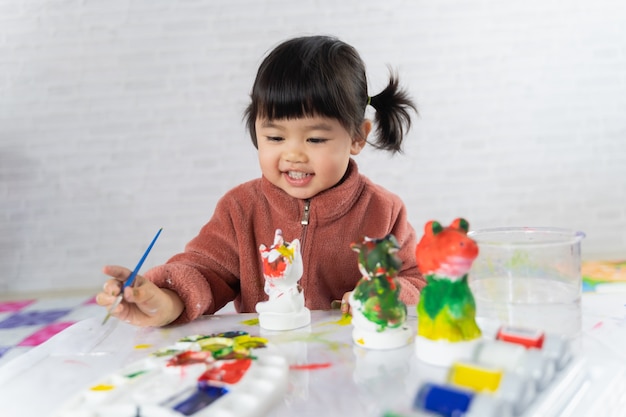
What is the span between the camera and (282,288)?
2.49 feet

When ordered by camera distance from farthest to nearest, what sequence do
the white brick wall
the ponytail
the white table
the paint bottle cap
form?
1. the white brick wall
2. the ponytail
3. the white table
4. the paint bottle cap

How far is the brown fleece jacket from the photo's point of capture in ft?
3.43

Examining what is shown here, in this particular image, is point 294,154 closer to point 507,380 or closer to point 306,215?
point 306,215

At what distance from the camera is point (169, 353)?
0.60 metres

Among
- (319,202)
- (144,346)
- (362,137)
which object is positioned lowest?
(144,346)

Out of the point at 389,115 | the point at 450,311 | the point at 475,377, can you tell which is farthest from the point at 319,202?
the point at 475,377

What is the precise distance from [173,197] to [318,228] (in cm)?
188

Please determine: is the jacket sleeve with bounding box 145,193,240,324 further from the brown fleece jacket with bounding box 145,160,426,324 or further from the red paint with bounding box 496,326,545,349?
the red paint with bounding box 496,326,545,349

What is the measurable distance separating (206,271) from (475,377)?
603 millimetres

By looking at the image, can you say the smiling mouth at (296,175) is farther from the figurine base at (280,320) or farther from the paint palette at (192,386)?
the paint palette at (192,386)

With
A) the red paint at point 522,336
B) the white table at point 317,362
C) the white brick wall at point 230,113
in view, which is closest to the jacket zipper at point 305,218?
the white table at point 317,362

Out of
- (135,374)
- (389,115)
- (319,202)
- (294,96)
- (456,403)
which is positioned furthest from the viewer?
(389,115)

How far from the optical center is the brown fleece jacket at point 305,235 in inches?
41.1

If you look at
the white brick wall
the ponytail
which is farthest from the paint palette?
the white brick wall
